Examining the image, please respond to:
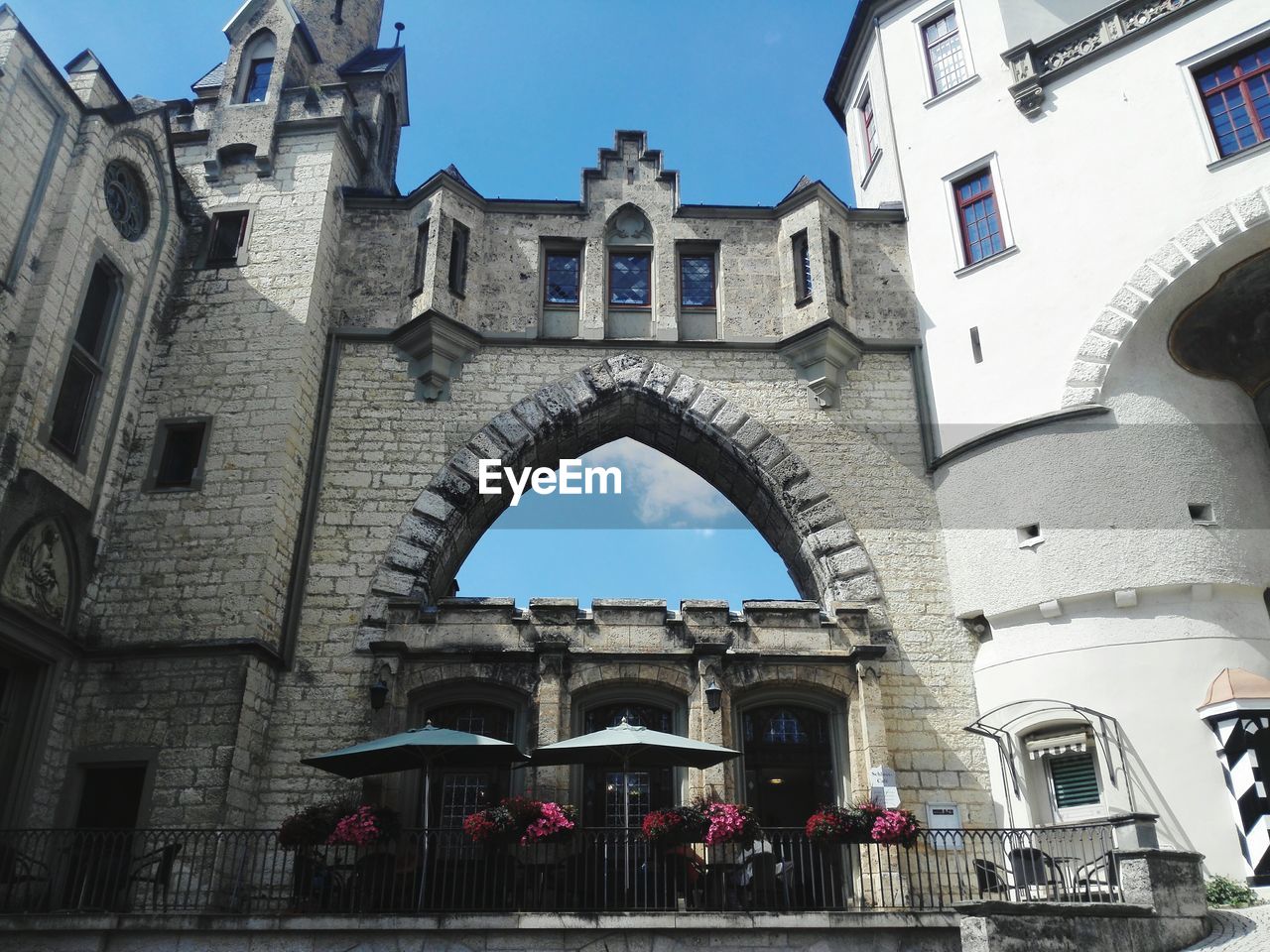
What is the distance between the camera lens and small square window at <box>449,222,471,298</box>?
15594mm

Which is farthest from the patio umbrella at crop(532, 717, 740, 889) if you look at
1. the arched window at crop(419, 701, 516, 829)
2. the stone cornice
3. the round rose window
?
the stone cornice

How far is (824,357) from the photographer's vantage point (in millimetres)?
14969

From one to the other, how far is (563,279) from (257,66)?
6.29 m

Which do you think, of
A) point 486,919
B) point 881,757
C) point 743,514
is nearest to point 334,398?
point 743,514

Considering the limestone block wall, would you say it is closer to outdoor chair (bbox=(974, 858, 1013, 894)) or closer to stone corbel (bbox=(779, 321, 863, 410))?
stone corbel (bbox=(779, 321, 863, 410))

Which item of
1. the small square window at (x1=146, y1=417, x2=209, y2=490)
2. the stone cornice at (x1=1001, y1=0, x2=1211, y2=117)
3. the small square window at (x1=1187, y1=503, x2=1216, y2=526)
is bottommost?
the small square window at (x1=1187, y1=503, x2=1216, y2=526)

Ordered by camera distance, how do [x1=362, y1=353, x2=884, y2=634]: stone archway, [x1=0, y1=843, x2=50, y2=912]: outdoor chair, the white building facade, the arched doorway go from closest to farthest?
[x1=0, y1=843, x2=50, y2=912]: outdoor chair < the white building facade < the arched doorway < [x1=362, y1=353, x2=884, y2=634]: stone archway

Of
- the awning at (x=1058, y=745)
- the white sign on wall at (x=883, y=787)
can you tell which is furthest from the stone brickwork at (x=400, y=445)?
the awning at (x=1058, y=745)

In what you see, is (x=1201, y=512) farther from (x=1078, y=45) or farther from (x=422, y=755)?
(x=422, y=755)

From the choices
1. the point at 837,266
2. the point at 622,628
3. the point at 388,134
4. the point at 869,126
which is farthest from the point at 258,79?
the point at 622,628

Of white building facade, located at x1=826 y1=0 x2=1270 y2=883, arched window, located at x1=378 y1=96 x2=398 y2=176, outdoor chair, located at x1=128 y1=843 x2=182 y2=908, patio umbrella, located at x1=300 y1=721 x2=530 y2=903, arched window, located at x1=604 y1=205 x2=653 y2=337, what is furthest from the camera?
arched window, located at x1=378 y1=96 x2=398 y2=176

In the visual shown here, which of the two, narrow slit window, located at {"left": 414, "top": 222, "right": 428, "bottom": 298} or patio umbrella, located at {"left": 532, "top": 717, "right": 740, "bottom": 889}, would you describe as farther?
narrow slit window, located at {"left": 414, "top": 222, "right": 428, "bottom": 298}

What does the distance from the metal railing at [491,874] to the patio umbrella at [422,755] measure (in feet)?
1.93

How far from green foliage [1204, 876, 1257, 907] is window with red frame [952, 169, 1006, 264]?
862 centimetres
